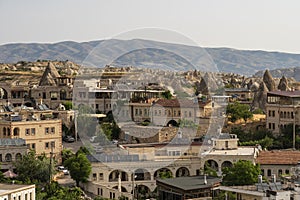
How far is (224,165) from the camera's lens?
3362cm

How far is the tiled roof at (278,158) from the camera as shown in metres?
32.8

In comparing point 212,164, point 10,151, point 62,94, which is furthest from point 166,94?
point 10,151

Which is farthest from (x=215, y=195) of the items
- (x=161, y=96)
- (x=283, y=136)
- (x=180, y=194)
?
(x=161, y=96)

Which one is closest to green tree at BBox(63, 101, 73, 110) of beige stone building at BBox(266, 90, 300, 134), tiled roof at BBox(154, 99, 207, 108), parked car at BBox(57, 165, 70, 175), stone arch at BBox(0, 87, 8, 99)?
stone arch at BBox(0, 87, 8, 99)

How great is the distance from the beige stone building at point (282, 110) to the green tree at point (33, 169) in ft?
52.0

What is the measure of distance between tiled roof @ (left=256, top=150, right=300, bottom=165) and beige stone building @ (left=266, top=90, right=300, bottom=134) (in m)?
7.59

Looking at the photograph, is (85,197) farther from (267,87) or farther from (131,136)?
(267,87)

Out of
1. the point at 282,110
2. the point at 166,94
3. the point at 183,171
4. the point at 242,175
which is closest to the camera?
the point at 242,175

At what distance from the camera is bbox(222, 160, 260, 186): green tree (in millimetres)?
28089

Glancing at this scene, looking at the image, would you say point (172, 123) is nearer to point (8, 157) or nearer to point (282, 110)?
point (282, 110)

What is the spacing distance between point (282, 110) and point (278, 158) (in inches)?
386

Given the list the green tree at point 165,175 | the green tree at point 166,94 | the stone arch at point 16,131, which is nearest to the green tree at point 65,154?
the stone arch at point 16,131

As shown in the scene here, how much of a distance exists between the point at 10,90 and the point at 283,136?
23861mm

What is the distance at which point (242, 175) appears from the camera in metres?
28.4
